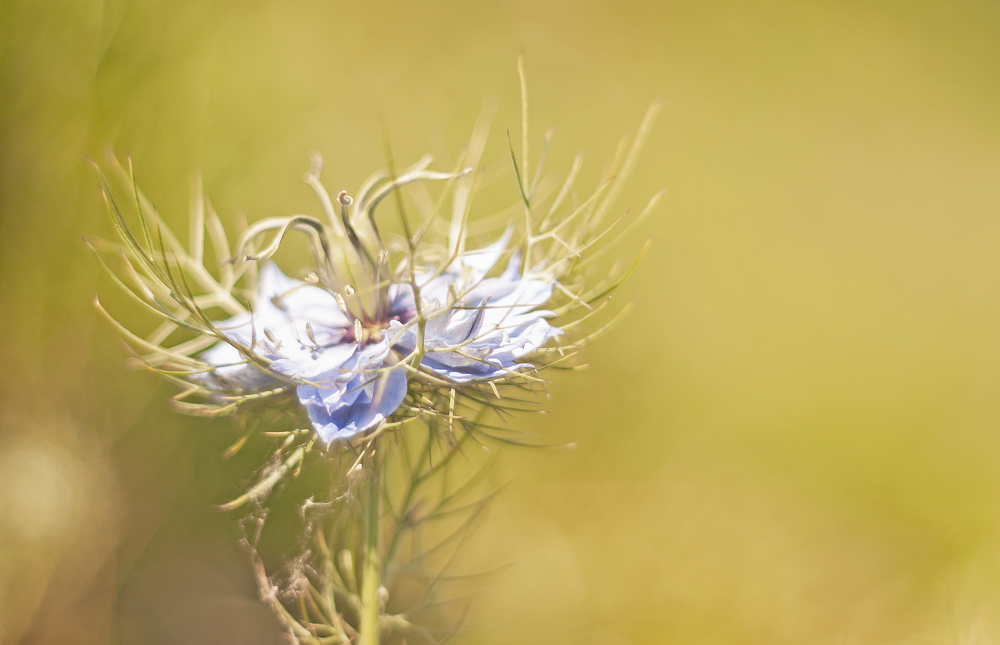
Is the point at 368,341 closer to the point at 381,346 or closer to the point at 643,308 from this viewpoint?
the point at 381,346

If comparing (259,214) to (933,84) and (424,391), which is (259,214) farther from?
(933,84)

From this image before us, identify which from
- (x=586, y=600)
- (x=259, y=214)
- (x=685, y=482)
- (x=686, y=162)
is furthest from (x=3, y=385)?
(x=686, y=162)

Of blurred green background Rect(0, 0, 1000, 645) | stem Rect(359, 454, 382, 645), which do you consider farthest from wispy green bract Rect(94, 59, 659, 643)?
blurred green background Rect(0, 0, 1000, 645)

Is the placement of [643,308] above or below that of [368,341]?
below

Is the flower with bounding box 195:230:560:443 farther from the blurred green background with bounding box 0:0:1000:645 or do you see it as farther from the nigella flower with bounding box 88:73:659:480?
the blurred green background with bounding box 0:0:1000:645

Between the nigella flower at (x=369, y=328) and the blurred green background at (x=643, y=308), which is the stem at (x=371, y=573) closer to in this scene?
the nigella flower at (x=369, y=328)

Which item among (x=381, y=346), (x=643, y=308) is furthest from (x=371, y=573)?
(x=643, y=308)
